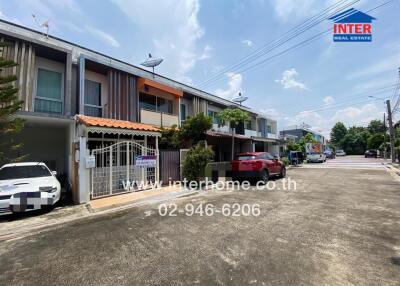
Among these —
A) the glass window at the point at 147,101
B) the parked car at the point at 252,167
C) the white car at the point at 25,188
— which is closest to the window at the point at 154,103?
the glass window at the point at 147,101

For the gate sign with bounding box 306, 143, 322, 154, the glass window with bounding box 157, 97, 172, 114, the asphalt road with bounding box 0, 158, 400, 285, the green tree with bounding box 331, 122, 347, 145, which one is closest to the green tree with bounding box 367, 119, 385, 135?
the green tree with bounding box 331, 122, 347, 145

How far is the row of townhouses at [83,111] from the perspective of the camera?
8.93 m

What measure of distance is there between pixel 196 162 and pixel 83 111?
6124 mm

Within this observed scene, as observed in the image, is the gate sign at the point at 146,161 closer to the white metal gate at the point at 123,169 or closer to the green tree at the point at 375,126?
the white metal gate at the point at 123,169

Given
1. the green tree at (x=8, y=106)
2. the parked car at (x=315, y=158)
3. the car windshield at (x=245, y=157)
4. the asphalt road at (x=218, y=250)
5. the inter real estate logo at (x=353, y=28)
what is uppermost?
the inter real estate logo at (x=353, y=28)

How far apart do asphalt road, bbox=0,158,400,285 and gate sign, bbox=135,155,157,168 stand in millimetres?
3551

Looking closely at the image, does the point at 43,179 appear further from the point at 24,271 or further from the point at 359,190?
the point at 359,190

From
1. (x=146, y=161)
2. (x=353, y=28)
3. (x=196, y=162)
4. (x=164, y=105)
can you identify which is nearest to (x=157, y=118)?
(x=164, y=105)

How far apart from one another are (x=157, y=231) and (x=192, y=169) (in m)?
6.24

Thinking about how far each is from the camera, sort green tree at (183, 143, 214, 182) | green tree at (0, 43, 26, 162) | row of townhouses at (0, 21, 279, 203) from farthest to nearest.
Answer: green tree at (183, 143, 214, 182) < row of townhouses at (0, 21, 279, 203) < green tree at (0, 43, 26, 162)

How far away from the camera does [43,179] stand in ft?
24.8

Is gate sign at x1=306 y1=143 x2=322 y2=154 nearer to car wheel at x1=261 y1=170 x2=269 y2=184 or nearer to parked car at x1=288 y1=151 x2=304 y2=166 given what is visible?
parked car at x1=288 y1=151 x2=304 y2=166

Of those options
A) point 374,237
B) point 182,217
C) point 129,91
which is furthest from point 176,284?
point 129,91

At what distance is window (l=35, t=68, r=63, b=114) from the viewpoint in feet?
33.7
